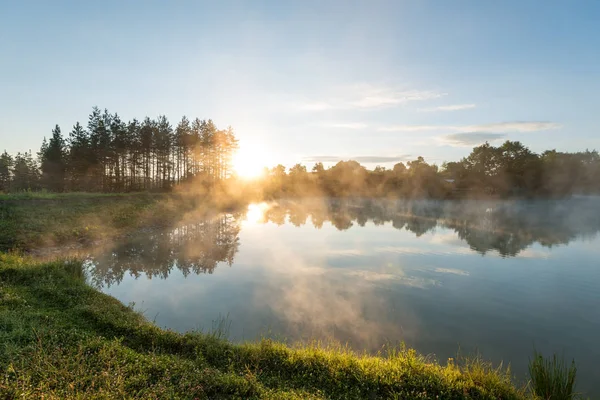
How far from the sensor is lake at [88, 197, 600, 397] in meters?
9.89

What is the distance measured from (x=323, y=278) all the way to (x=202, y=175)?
198ft

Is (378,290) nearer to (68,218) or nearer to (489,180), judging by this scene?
(68,218)

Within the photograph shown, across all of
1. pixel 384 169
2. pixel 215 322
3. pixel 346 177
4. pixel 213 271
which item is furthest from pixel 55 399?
pixel 384 169

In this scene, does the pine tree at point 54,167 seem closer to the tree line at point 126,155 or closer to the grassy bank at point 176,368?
the tree line at point 126,155

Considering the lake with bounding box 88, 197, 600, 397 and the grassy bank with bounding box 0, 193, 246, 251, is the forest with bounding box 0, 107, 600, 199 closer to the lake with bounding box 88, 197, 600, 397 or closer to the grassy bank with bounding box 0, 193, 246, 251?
the grassy bank with bounding box 0, 193, 246, 251

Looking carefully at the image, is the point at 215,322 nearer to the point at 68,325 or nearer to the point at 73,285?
the point at 68,325

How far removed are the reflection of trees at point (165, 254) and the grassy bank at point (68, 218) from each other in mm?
2909

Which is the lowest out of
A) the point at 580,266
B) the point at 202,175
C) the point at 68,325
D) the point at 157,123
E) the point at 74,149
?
the point at 580,266

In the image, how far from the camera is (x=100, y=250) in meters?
20.8

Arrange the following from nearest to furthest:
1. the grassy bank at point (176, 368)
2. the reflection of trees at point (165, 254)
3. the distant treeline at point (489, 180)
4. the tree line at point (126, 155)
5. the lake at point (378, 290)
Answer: the grassy bank at point (176, 368), the lake at point (378, 290), the reflection of trees at point (165, 254), the tree line at point (126, 155), the distant treeline at point (489, 180)

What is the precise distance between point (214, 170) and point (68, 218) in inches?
1929

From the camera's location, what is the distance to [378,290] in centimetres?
1391

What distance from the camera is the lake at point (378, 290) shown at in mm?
9891

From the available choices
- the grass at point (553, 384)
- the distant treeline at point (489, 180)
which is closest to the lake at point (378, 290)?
the grass at point (553, 384)
